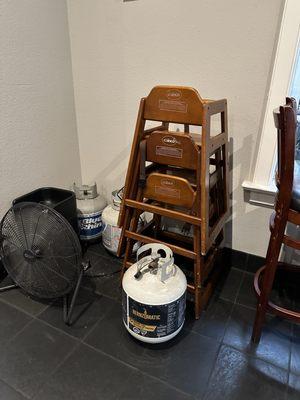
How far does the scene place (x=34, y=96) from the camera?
149cm

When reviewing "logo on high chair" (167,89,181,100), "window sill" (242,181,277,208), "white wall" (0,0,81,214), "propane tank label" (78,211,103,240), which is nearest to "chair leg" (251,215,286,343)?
"window sill" (242,181,277,208)

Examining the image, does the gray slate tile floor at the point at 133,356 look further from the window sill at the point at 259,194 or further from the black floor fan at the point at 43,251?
the window sill at the point at 259,194

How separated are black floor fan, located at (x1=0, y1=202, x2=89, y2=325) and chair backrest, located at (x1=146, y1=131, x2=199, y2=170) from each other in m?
0.46

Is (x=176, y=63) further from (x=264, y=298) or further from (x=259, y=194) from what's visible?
→ (x=264, y=298)

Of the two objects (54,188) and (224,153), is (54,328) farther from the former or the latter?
(224,153)

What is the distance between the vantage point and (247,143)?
1361 millimetres

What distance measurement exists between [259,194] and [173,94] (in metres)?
0.69

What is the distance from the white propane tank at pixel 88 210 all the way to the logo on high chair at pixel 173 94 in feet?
2.86

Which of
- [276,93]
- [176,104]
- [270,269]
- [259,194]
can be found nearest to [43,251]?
[176,104]

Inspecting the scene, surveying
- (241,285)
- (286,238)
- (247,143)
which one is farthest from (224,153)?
(241,285)

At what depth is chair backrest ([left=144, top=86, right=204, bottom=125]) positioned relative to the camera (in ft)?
3.33

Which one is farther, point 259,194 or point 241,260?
point 241,260

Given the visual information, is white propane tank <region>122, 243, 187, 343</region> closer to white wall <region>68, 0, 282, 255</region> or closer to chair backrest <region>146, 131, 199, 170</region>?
chair backrest <region>146, 131, 199, 170</region>

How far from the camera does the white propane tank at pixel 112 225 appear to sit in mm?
1604
